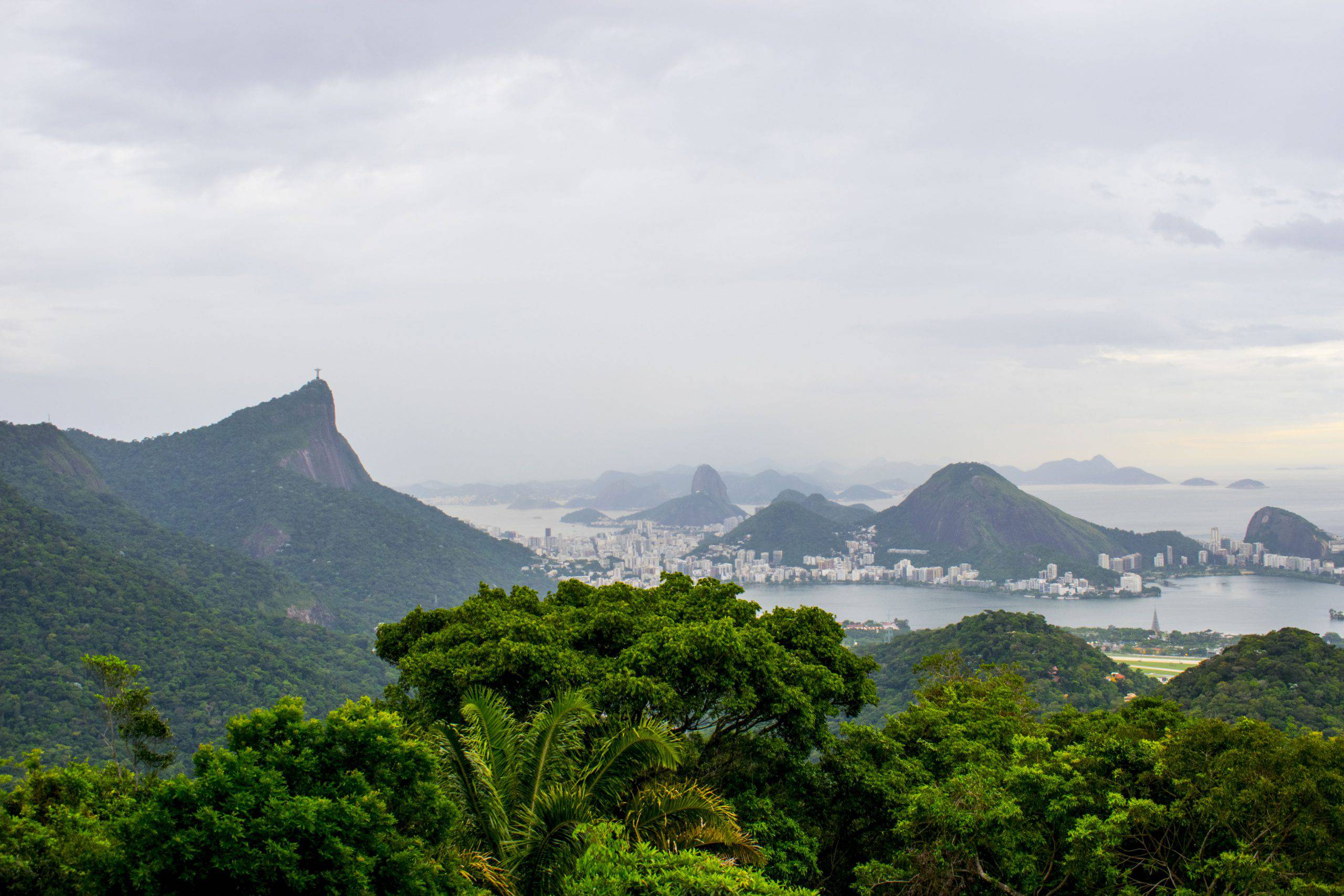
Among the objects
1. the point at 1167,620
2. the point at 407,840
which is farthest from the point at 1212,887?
the point at 1167,620

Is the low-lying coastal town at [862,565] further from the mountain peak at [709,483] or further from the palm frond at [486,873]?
the palm frond at [486,873]

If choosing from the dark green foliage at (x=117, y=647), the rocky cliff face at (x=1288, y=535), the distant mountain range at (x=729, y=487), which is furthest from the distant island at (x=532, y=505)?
the dark green foliage at (x=117, y=647)

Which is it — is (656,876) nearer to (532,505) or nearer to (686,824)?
(686,824)

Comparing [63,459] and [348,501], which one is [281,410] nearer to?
[348,501]

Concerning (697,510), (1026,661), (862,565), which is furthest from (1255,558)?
(697,510)

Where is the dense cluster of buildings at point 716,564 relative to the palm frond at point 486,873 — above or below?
below

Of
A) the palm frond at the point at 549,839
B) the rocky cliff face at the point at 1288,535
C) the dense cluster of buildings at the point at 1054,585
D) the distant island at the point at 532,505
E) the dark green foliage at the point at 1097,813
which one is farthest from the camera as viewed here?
the distant island at the point at 532,505
